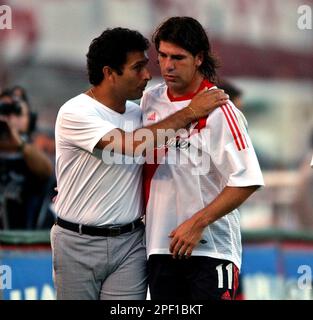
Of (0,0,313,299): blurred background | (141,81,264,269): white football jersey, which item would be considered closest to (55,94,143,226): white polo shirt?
(141,81,264,269): white football jersey

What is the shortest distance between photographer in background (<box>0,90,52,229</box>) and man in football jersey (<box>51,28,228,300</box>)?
81.1 inches

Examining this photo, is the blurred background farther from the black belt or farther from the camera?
the black belt

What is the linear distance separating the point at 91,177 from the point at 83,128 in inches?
8.9

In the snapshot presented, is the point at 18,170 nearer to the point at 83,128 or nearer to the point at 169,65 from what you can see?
the point at 83,128

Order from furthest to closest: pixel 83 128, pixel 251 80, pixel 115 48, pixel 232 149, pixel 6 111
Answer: pixel 251 80 → pixel 6 111 → pixel 115 48 → pixel 83 128 → pixel 232 149

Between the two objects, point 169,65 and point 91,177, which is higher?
point 169,65

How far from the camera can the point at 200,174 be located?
4.60 m

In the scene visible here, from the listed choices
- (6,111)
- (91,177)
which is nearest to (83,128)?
(91,177)

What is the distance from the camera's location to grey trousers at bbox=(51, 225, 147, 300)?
466 cm

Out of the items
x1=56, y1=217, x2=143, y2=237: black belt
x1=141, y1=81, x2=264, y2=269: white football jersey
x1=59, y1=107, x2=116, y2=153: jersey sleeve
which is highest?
x1=59, y1=107, x2=116, y2=153: jersey sleeve

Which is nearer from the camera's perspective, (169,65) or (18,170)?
(169,65)

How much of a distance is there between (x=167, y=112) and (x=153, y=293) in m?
0.82

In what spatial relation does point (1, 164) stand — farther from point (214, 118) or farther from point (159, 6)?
point (214, 118)
